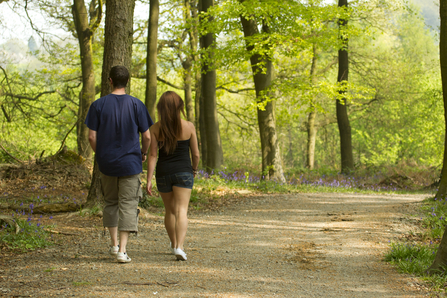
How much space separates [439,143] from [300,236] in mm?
23649

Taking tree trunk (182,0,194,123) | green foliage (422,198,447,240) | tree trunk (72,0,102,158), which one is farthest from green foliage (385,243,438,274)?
tree trunk (182,0,194,123)

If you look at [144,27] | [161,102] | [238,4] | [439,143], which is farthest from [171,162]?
[439,143]

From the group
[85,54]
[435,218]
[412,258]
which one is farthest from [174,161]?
[85,54]

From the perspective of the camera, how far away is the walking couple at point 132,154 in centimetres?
405

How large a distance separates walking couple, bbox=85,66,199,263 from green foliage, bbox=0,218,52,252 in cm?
130

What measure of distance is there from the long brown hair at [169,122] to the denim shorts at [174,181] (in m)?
0.30

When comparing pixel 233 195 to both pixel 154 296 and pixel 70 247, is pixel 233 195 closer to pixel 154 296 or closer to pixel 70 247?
pixel 70 247

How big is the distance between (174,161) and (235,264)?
1.41 m

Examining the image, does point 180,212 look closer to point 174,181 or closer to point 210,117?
point 174,181

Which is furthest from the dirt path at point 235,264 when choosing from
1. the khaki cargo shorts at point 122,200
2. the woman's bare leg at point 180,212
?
the khaki cargo shorts at point 122,200

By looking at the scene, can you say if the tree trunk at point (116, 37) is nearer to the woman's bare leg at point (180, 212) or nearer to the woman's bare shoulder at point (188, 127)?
the woman's bare shoulder at point (188, 127)

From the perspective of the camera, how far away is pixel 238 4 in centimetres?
1106

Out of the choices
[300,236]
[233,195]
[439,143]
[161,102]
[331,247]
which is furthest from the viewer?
[439,143]

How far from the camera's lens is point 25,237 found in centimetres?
500
